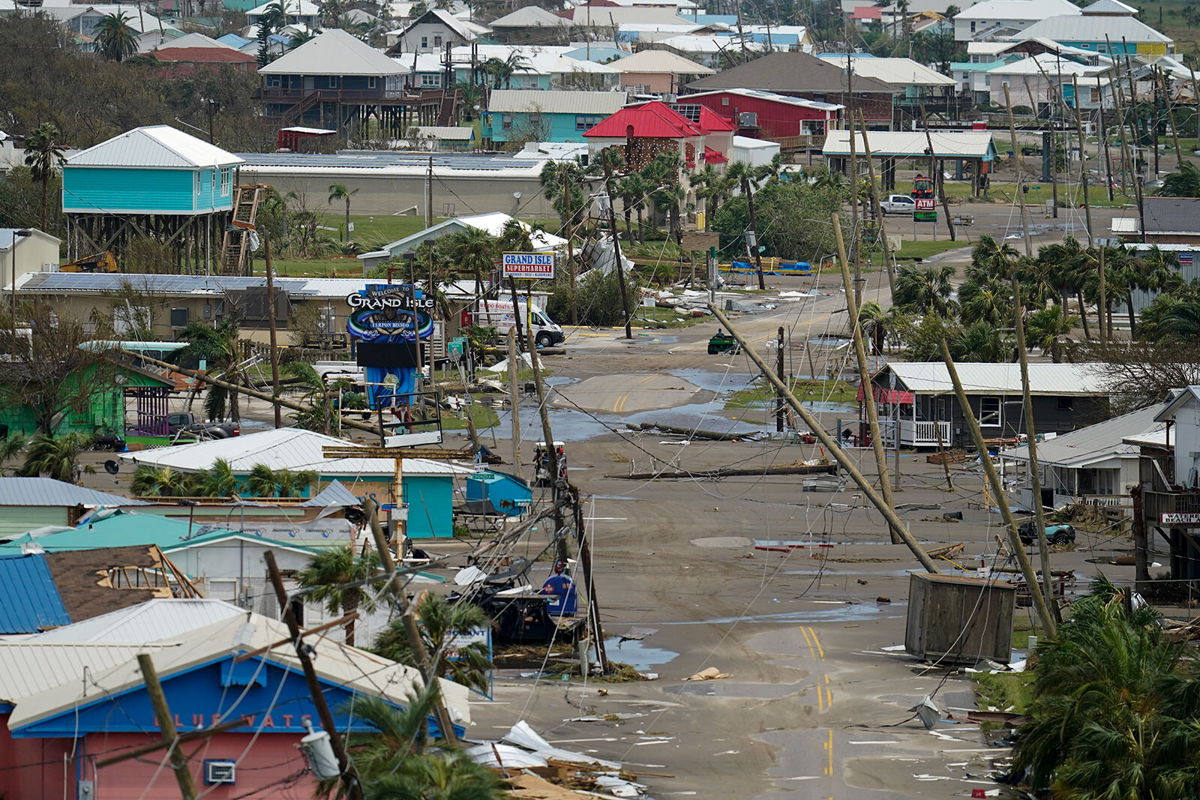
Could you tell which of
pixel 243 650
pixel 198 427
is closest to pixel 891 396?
pixel 198 427

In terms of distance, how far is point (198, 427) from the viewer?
197 feet

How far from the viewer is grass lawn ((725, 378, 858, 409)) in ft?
226

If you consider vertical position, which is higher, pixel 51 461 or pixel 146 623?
pixel 146 623

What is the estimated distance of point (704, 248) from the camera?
362 ft

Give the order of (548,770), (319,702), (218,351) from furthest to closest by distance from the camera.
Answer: (218,351)
(548,770)
(319,702)

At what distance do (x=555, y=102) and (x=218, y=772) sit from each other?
12858cm

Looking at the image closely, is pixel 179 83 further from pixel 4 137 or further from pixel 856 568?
pixel 856 568

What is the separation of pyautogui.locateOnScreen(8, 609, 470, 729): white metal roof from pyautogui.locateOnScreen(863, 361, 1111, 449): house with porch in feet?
116

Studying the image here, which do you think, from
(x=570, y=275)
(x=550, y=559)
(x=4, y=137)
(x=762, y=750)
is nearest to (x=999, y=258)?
(x=570, y=275)

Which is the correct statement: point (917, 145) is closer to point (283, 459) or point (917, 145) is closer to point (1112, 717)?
point (283, 459)

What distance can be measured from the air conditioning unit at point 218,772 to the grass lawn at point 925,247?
264 ft

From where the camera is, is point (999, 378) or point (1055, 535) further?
point (999, 378)

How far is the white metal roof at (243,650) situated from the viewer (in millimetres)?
26688

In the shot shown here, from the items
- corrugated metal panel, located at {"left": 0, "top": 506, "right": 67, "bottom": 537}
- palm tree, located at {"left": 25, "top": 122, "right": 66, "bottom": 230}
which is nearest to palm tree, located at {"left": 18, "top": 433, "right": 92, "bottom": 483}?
corrugated metal panel, located at {"left": 0, "top": 506, "right": 67, "bottom": 537}
